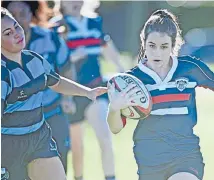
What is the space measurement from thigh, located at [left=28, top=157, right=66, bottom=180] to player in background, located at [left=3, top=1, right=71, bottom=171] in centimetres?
151

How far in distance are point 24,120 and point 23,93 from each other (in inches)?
7.6

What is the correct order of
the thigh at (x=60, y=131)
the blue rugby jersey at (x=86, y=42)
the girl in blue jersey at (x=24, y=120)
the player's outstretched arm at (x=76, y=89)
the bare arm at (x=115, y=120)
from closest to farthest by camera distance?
the bare arm at (x=115, y=120) → the girl in blue jersey at (x=24, y=120) → the player's outstretched arm at (x=76, y=89) → the thigh at (x=60, y=131) → the blue rugby jersey at (x=86, y=42)

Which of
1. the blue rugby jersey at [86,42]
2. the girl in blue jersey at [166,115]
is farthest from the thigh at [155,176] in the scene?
the blue rugby jersey at [86,42]

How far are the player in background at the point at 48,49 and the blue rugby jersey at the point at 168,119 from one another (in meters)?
1.85

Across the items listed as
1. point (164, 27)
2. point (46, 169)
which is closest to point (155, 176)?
point (46, 169)

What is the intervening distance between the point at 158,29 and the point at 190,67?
314 millimetres

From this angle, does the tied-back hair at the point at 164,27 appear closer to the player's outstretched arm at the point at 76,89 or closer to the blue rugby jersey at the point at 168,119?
the blue rugby jersey at the point at 168,119

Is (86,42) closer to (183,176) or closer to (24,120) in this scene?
(24,120)

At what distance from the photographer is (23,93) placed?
5859 millimetres

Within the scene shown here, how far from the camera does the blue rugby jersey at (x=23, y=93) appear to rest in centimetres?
580

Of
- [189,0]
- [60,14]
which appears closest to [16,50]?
[60,14]

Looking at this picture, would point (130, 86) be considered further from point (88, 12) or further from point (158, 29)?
point (88, 12)

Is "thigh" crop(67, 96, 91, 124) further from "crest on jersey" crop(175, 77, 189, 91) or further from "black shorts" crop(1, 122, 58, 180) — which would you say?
"crest on jersey" crop(175, 77, 189, 91)

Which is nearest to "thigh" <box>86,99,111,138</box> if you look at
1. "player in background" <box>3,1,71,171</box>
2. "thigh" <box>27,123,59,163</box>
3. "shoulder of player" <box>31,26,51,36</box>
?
"player in background" <box>3,1,71,171</box>
